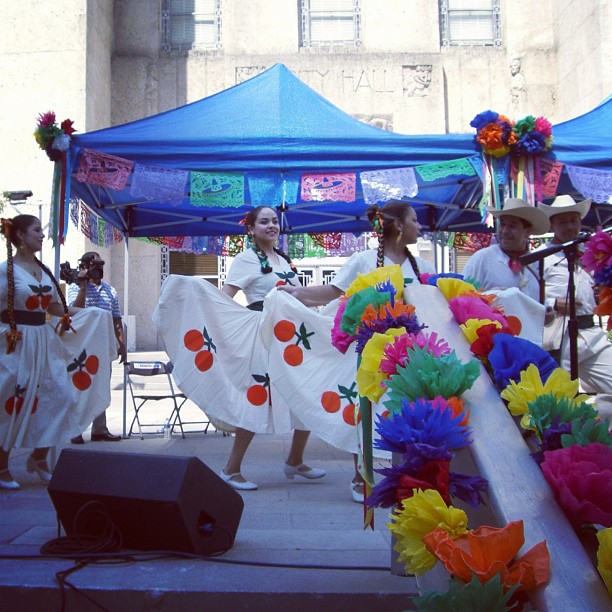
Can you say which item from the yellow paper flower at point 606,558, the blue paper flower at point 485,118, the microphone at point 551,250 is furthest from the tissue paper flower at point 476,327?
the blue paper flower at point 485,118

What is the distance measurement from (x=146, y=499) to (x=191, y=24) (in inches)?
623

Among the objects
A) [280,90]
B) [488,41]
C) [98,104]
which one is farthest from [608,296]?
[488,41]

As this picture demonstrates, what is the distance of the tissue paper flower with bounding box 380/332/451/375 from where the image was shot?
78.0 inches

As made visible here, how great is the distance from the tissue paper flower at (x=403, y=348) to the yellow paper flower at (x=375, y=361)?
0.14 feet

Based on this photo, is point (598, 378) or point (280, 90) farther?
point (280, 90)

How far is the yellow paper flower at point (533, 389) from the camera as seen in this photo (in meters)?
1.77

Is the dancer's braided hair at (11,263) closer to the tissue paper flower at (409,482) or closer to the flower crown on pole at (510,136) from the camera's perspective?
the tissue paper flower at (409,482)

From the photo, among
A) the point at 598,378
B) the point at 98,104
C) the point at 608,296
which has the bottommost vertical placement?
the point at 598,378

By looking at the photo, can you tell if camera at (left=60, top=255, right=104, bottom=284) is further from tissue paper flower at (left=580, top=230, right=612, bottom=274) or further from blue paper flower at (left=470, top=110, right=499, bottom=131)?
tissue paper flower at (left=580, top=230, right=612, bottom=274)

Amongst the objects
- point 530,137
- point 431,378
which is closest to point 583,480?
point 431,378

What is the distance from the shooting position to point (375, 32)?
16328 millimetres

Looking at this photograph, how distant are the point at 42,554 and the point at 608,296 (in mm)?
2353

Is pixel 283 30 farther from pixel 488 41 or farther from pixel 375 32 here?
pixel 488 41

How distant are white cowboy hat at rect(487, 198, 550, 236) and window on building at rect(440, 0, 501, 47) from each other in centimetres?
1376
